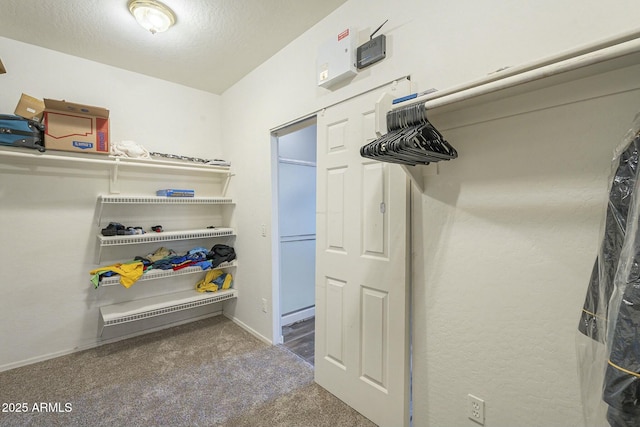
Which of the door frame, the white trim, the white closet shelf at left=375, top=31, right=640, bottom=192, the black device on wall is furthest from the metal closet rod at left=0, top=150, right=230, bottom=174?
the white closet shelf at left=375, top=31, right=640, bottom=192

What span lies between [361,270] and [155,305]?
2063mm

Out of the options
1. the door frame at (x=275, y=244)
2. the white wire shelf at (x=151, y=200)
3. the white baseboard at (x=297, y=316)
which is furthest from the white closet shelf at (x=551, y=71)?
the white baseboard at (x=297, y=316)

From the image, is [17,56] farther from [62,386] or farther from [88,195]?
[62,386]

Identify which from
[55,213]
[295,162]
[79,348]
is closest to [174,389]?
[79,348]

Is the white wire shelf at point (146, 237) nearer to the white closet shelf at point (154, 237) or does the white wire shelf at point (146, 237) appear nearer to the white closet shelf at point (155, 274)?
the white closet shelf at point (154, 237)

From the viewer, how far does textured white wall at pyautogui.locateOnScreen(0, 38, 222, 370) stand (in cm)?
A: 222

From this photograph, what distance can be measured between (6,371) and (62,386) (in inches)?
25.0

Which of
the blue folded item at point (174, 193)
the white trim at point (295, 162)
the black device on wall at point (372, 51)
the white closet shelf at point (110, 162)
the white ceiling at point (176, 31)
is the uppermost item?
the white ceiling at point (176, 31)

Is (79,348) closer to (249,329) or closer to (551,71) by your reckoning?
(249,329)

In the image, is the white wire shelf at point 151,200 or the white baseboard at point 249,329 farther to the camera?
the white baseboard at point 249,329

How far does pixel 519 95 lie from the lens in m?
1.13

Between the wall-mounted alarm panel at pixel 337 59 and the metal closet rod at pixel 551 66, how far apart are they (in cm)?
85

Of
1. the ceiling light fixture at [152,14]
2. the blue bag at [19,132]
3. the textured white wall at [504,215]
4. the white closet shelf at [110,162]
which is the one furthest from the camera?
the white closet shelf at [110,162]

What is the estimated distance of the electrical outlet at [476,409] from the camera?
1.27 m
